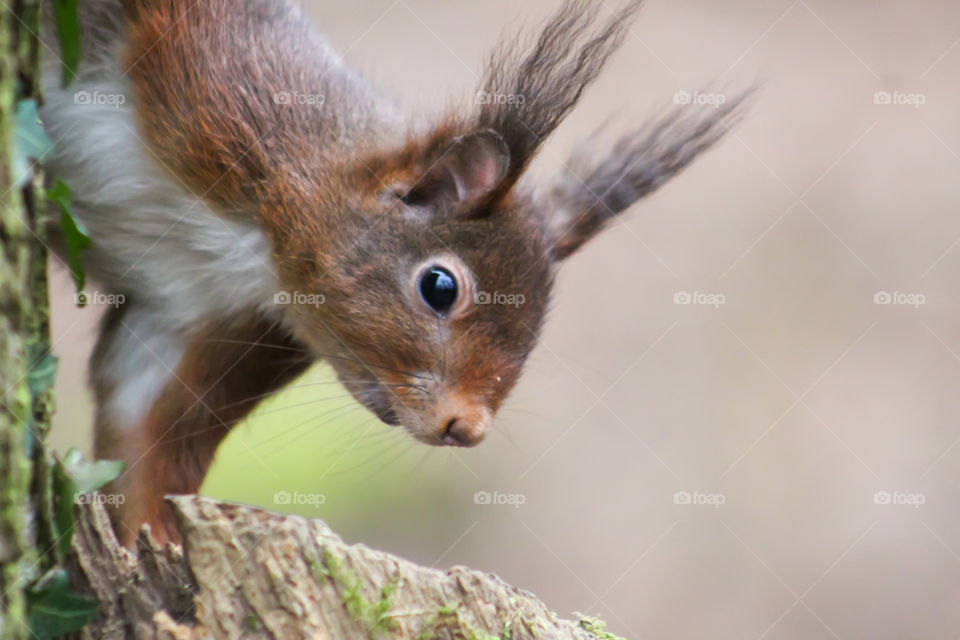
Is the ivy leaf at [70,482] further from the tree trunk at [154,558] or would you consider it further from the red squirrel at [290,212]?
the red squirrel at [290,212]

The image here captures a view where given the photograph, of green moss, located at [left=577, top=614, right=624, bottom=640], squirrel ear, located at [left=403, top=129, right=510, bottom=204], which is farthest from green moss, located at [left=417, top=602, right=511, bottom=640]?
squirrel ear, located at [left=403, top=129, right=510, bottom=204]

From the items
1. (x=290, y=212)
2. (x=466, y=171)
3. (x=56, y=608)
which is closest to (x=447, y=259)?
(x=466, y=171)

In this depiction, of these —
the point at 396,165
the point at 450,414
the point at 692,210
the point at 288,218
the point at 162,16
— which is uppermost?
the point at 692,210

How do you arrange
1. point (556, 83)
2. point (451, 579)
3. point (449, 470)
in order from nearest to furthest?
point (451, 579) → point (556, 83) → point (449, 470)

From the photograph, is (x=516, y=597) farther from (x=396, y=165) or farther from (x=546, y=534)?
(x=546, y=534)

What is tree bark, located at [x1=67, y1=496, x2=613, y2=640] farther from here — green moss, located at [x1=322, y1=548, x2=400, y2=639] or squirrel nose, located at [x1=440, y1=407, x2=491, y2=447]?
squirrel nose, located at [x1=440, y1=407, x2=491, y2=447]

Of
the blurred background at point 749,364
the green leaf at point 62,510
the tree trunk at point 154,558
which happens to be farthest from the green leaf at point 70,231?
the blurred background at point 749,364

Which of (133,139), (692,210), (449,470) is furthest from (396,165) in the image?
(692,210)
